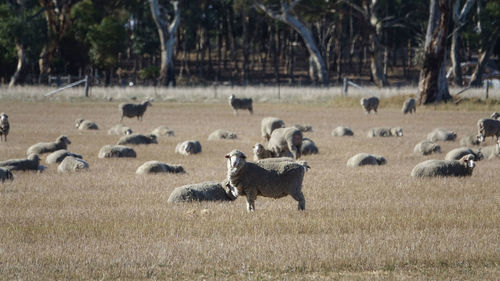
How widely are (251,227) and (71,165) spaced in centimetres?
797

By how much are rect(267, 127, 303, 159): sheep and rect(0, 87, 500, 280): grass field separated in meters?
0.82

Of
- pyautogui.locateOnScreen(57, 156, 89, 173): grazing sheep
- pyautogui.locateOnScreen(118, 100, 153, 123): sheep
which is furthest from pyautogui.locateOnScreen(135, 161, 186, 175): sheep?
pyautogui.locateOnScreen(118, 100, 153, 123): sheep

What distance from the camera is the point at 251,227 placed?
34.7ft

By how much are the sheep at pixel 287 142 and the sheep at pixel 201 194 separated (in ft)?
17.9

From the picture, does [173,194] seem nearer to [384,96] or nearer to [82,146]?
[82,146]

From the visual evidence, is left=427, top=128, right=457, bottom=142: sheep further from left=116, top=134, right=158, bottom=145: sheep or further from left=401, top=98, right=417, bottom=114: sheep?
left=401, top=98, right=417, bottom=114: sheep

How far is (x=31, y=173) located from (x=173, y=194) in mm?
5025

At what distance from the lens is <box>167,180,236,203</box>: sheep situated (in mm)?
12875

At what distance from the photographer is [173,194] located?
1298 centimetres

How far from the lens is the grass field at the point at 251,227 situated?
8250 mm

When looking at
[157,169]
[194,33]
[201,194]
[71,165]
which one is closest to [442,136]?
[157,169]

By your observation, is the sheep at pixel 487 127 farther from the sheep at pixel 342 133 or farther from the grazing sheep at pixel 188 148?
the grazing sheep at pixel 188 148

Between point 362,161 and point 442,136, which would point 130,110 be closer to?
point 442,136

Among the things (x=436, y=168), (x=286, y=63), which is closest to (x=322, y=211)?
A: (x=436, y=168)
